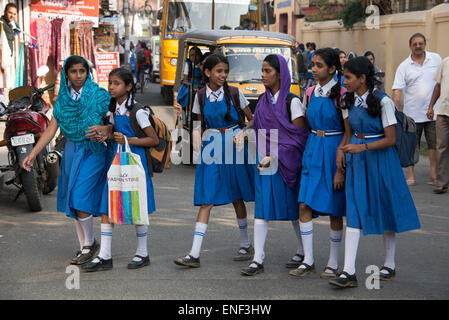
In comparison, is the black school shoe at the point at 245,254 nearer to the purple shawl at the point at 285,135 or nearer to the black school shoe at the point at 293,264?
the black school shoe at the point at 293,264

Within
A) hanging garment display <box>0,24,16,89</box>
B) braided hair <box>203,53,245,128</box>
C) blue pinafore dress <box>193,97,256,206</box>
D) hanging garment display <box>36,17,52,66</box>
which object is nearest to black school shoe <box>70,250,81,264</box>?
blue pinafore dress <box>193,97,256,206</box>

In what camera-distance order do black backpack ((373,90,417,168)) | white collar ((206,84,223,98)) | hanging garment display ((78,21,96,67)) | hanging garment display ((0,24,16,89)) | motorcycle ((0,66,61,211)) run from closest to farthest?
black backpack ((373,90,417,168))
white collar ((206,84,223,98))
motorcycle ((0,66,61,211))
hanging garment display ((0,24,16,89))
hanging garment display ((78,21,96,67))

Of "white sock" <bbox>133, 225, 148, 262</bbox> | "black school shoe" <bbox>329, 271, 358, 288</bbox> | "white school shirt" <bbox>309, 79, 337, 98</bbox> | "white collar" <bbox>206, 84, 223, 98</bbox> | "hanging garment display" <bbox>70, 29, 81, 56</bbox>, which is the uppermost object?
"hanging garment display" <bbox>70, 29, 81, 56</bbox>

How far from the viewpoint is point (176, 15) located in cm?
2053

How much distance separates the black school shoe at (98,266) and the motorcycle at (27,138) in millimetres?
2284

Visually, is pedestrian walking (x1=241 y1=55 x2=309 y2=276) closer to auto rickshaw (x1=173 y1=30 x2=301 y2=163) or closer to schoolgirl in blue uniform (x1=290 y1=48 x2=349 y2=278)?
schoolgirl in blue uniform (x1=290 y1=48 x2=349 y2=278)

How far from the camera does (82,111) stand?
5.73 metres

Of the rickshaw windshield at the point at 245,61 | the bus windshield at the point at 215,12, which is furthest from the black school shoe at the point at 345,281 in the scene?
the bus windshield at the point at 215,12

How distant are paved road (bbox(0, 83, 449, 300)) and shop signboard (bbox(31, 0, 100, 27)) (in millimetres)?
9659

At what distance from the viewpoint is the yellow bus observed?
1966cm

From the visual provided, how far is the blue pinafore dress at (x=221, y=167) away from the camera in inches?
228

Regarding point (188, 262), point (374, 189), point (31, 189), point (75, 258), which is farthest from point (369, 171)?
point (31, 189)

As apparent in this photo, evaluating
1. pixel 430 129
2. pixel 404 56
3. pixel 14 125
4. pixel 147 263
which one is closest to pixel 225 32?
pixel 430 129

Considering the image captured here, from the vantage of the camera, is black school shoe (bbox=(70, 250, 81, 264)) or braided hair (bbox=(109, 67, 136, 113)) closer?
braided hair (bbox=(109, 67, 136, 113))
